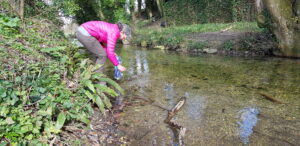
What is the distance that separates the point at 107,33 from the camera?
4102mm

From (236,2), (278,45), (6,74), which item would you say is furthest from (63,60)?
(236,2)

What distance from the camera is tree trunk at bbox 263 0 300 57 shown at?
736cm

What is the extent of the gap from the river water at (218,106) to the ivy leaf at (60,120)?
0.93 m

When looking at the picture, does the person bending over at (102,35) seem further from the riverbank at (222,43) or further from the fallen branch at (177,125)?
the riverbank at (222,43)

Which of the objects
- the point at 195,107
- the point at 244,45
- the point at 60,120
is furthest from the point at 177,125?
the point at 244,45

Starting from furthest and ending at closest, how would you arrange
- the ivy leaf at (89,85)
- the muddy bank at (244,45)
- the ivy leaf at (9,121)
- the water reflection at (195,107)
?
1. the muddy bank at (244,45)
2. the water reflection at (195,107)
3. the ivy leaf at (89,85)
4. the ivy leaf at (9,121)

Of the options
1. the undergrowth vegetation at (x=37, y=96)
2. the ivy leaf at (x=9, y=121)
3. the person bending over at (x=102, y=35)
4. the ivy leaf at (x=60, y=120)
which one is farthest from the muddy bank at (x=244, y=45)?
the ivy leaf at (x=9, y=121)

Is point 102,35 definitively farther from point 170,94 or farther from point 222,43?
point 222,43

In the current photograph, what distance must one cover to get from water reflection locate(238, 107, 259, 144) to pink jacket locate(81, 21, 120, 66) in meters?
2.46

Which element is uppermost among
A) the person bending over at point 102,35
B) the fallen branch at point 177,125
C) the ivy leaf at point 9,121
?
the person bending over at point 102,35

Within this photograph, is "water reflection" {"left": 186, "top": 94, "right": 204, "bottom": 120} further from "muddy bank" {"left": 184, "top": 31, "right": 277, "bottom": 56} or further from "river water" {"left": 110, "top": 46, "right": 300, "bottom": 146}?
"muddy bank" {"left": 184, "top": 31, "right": 277, "bottom": 56}

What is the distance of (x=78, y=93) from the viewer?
320 cm

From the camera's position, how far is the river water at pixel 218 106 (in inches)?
114

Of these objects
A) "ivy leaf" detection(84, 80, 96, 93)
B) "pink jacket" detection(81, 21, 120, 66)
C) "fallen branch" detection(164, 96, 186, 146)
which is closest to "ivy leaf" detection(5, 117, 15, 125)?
"ivy leaf" detection(84, 80, 96, 93)
